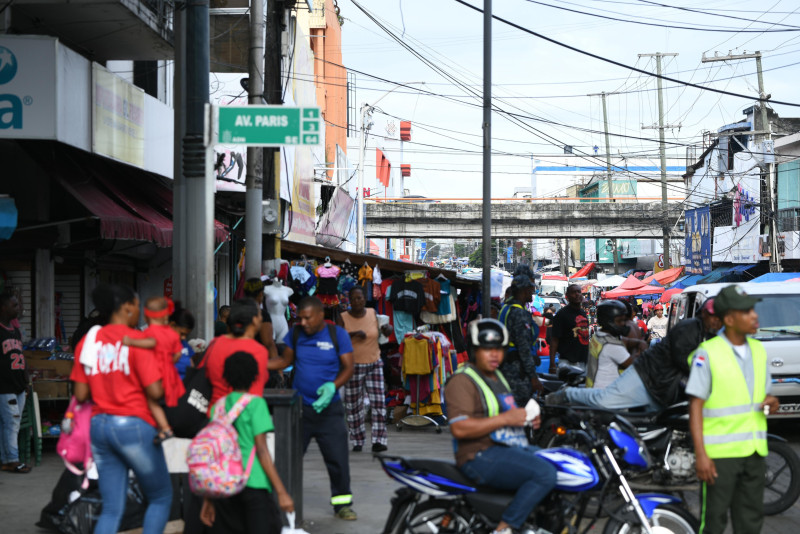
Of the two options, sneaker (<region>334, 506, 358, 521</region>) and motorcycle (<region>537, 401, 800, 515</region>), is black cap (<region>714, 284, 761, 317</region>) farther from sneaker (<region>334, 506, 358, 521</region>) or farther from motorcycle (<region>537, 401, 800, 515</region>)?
sneaker (<region>334, 506, 358, 521</region>)

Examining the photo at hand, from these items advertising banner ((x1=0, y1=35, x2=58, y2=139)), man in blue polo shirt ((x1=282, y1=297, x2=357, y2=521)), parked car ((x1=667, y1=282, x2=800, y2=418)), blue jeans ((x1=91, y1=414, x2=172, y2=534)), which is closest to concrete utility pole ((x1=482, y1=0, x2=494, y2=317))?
parked car ((x1=667, y1=282, x2=800, y2=418))

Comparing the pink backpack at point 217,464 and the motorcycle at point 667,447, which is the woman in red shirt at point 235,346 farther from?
the motorcycle at point 667,447

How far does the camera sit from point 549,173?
11675cm

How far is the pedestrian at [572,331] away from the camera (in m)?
12.4

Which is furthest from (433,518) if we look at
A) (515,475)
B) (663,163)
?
(663,163)

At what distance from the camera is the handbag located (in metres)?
6.38

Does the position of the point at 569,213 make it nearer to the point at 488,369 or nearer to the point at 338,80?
the point at 338,80

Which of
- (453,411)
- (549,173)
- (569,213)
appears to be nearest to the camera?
(453,411)

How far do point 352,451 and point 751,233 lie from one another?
95.7 feet

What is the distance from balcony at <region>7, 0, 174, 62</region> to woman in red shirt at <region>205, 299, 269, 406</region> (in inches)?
252

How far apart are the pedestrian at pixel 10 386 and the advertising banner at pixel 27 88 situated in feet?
6.46

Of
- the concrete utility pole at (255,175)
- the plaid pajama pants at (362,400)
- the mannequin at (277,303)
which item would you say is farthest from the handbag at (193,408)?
the concrete utility pole at (255,175)

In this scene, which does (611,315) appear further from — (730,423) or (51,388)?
(51,388)

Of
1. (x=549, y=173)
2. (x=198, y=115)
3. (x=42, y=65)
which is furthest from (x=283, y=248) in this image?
(x=549, y=173)
